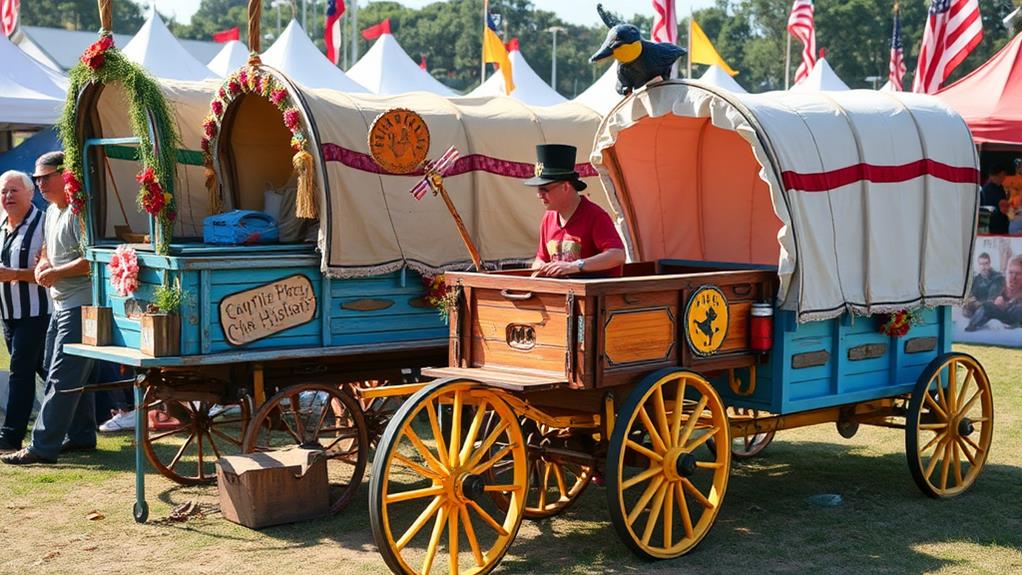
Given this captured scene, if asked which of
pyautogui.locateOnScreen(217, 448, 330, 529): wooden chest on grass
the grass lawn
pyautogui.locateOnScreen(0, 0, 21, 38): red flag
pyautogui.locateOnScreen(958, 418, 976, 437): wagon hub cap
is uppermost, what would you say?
pyautogui.locateOnScreen(0, 0, 21, 38): red flag

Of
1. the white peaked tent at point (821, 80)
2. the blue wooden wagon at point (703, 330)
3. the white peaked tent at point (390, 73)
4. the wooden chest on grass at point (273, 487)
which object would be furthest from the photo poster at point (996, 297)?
the white peaked tent at point (821, 80)

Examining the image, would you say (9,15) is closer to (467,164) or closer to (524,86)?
(524,86)

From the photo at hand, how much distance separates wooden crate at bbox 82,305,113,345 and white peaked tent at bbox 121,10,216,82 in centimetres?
1323

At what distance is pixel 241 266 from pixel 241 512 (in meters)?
1.37

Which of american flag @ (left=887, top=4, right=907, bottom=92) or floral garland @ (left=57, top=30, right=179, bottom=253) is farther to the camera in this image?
american flag @ (left=887, top=4, right=907, bottom=92)

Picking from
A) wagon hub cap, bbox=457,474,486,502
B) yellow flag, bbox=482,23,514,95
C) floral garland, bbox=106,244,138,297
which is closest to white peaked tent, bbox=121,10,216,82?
yellow flag, bbox=482,23,514,95

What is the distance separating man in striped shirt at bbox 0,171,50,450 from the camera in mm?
8797

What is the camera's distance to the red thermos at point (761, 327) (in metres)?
6.58

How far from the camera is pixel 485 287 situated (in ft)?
20.4

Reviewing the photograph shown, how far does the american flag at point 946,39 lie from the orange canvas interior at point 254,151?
35.8 ft

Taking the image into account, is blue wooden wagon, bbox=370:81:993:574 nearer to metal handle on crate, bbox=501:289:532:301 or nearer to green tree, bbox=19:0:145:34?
metal handle on crate, bbox=501:289:532:301

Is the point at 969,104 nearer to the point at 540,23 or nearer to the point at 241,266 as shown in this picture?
the point at 241,266

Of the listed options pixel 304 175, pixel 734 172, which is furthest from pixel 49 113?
pixel 734 172

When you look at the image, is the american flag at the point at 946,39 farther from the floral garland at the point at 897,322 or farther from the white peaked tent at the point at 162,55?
the white peaked tent at the point at 162,55
